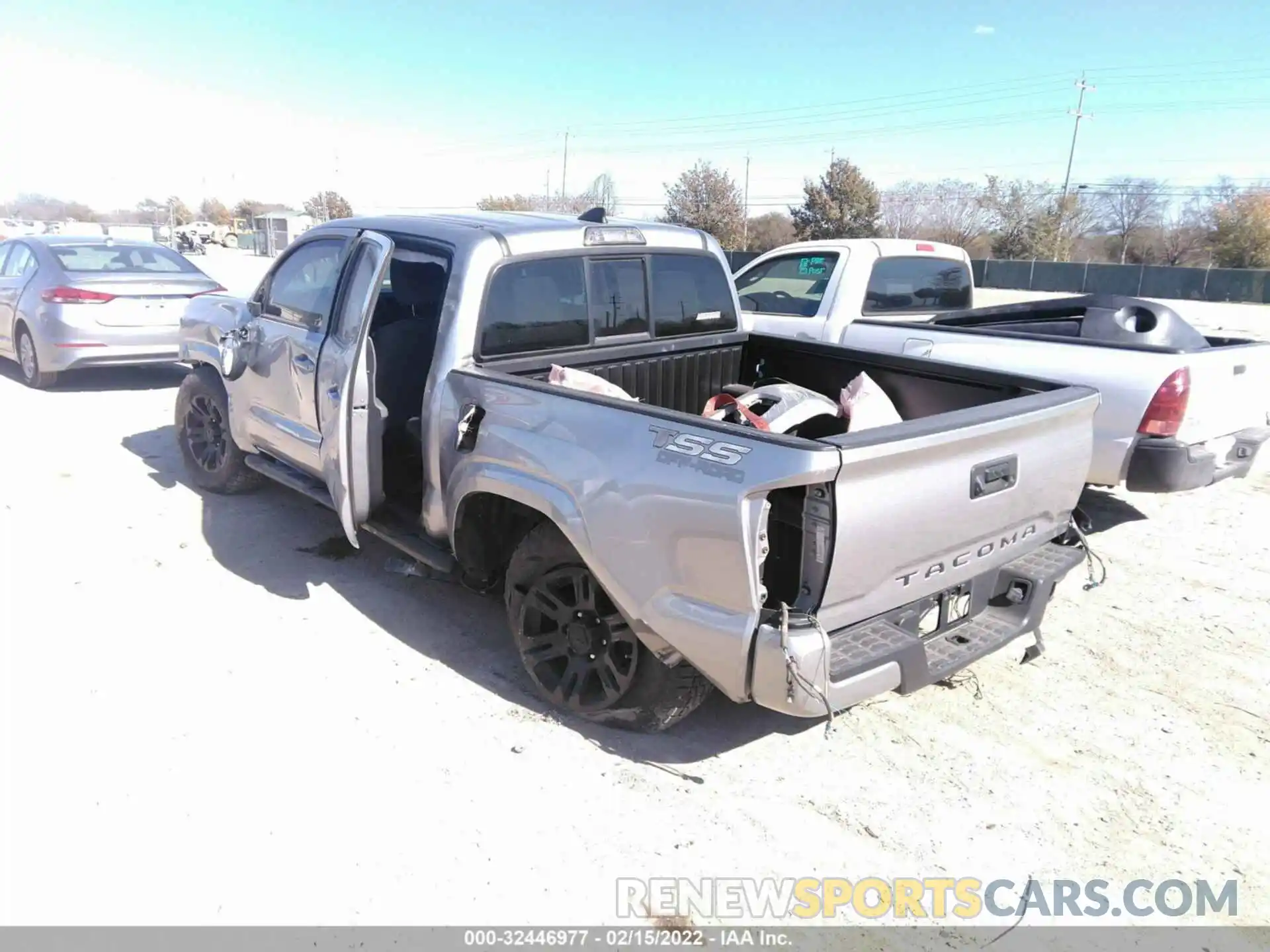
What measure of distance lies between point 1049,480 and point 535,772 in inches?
92.1

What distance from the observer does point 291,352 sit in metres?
4.81

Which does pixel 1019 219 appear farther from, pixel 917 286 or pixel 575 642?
pixel 575 642

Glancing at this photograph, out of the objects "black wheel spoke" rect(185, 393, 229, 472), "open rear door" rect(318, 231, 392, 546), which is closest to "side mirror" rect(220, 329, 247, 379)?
"black wheel spoke" rect(185, 393, 229, 472)

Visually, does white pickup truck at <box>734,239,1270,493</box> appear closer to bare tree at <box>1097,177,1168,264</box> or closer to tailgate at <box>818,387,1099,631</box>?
tailgate at <box>818,387,1099,631</box>

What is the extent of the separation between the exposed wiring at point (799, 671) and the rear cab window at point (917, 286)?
5.14 meters

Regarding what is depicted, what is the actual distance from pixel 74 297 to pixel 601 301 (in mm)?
7160

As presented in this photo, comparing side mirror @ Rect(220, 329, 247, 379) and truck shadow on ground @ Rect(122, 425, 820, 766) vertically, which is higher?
side mirror @ Rect(220, 329, 247, 379)

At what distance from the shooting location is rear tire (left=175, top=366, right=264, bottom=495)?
19.1ft

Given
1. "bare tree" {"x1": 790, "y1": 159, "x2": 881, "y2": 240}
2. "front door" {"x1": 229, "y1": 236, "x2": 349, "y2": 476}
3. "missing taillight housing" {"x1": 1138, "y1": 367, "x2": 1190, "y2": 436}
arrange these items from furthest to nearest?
"bare tree" {"x1": 790, "y1": 159, "x2": 881, "y2": 240}, "missing taillight housing" {"x1": 1138, "y1": 367, "x2": 1190, "y2": 436}, "front door" {"x1": 229, "y1": 236, "x2": 349, "y2": 476}

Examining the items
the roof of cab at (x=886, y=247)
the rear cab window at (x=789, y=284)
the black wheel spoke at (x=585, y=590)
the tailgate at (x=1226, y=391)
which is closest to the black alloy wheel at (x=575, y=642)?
the black wheel spoke at (x=585, y=590)

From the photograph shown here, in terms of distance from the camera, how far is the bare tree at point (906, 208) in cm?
5900

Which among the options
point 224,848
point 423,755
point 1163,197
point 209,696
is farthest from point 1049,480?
point 1163,197

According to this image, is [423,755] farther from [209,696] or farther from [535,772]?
[209,696]

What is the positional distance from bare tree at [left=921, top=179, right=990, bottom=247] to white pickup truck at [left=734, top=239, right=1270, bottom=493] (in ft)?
169
